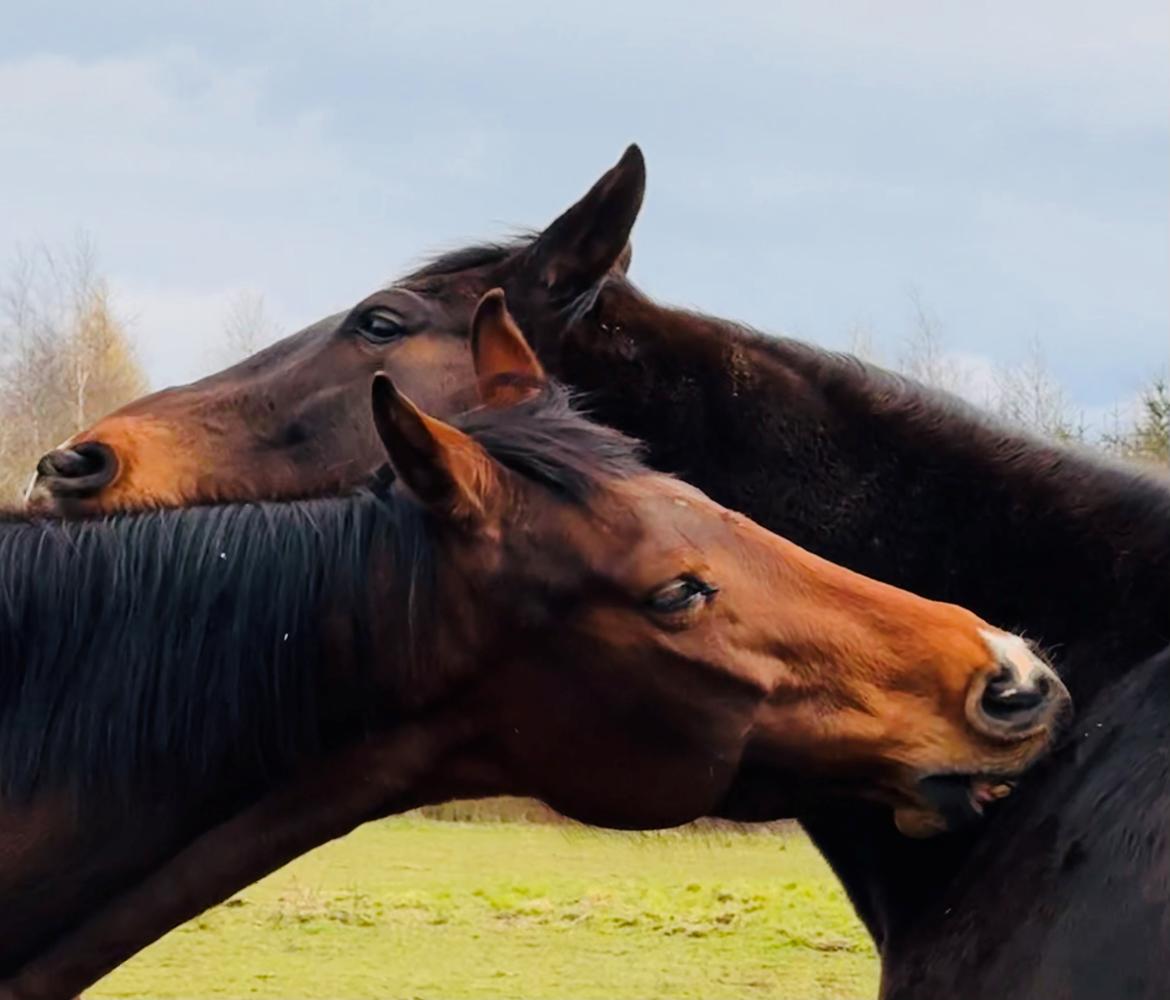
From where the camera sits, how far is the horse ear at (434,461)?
261 centimetres

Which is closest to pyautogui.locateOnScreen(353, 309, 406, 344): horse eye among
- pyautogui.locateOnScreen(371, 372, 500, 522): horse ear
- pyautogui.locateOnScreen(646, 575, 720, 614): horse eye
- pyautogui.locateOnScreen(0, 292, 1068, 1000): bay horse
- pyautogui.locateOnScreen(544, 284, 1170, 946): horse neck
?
pyautogui.locateOnScreen(544, 284, 1170, 946): horse neck

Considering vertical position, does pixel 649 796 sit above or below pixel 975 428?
below

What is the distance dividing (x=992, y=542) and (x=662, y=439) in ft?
2.51

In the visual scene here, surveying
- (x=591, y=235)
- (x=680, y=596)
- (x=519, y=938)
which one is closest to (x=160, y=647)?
(x=680, y=596)

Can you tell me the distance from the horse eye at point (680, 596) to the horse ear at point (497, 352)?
711 mm

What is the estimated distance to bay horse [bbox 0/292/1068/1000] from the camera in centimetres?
261

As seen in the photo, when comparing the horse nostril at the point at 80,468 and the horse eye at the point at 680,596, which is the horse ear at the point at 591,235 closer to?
the horse nostril at the point at 80,468

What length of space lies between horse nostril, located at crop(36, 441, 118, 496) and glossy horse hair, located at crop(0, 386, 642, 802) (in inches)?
40.8

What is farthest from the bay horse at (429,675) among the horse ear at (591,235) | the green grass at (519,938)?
the green grass at (519,938)

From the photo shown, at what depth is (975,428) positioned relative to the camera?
10.9 feet

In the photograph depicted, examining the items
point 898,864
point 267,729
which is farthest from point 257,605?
point 898,864

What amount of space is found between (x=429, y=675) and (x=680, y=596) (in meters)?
0.46

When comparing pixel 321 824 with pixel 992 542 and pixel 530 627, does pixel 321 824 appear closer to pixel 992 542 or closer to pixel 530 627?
pixel 530 627

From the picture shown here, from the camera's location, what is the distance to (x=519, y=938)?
1086cm
